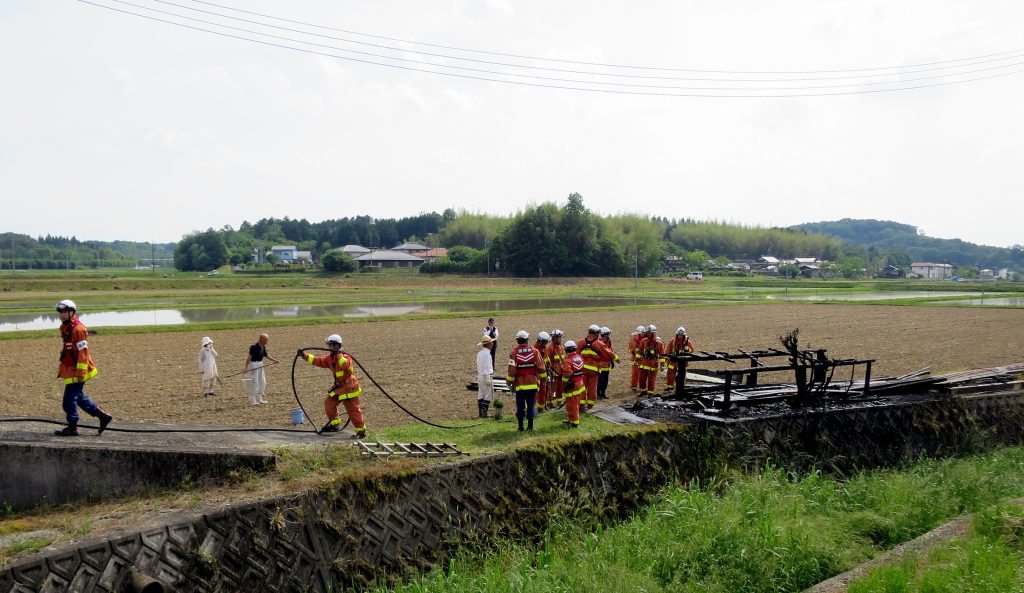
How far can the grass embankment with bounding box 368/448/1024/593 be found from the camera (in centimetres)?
809

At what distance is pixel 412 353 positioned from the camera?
26.0 m

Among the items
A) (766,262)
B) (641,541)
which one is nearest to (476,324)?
(641,541)

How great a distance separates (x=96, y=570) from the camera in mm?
6547

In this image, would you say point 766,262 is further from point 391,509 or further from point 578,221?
point 391,509

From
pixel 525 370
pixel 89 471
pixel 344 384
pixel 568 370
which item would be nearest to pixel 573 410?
pixel 568 370

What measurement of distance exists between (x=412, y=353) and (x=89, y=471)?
17.8 m

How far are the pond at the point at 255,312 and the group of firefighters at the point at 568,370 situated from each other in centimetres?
2704

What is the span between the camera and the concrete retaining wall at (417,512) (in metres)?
6.86

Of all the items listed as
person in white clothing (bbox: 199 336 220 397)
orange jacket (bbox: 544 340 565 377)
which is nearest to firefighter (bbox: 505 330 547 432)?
orange jacket (bbox: 544 340 565 377)

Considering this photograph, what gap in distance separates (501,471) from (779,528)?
12.8 feet

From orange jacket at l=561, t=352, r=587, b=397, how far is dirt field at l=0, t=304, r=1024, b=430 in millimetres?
4080

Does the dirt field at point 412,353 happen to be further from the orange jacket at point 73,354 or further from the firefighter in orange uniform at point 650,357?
the orange jacket at point 73,354

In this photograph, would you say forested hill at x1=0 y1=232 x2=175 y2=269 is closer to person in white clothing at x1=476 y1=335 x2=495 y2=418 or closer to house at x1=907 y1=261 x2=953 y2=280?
person in white clothing at x1=476 y1=335 x2=495 y2=418

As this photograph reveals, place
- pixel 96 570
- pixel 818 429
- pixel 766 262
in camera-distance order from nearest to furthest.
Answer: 1. pixel 96 570
2. pixel 818 429
3. pixel 766 262
